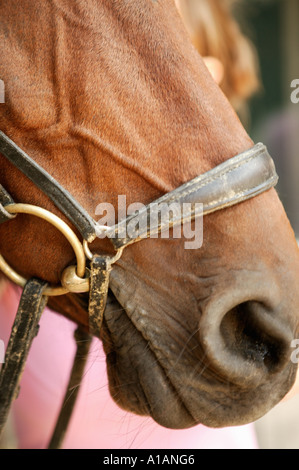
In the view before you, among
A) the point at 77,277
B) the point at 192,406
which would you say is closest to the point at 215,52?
the point at 77,277

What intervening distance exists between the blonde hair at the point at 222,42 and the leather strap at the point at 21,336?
979mm

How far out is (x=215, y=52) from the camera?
5.12 feet

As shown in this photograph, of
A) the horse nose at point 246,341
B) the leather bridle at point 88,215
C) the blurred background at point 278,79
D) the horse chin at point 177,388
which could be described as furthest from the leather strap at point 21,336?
the blurred background at point 278,79

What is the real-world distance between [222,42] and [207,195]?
1008 mm

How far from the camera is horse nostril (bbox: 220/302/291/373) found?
0.77 metres

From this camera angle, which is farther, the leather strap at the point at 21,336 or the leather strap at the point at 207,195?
the leather strap at the point at 21,336

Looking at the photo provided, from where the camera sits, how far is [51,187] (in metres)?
0.80

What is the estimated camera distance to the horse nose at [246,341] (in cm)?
76

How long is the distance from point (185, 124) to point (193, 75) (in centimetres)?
9

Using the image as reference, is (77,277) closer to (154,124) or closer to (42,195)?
(42,195)

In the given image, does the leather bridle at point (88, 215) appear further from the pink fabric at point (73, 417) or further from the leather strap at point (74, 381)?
the pink fabric at point (73, 417)

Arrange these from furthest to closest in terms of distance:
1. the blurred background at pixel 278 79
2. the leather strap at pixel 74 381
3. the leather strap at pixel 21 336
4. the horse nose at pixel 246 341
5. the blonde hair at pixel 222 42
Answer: the blurred background at pixel 278 79 → the blonde hair at pixel 222 42 → the leather strap at pixel 74 381 → the leather strap at pixel 21 336 → the horse nose at pixel 246 341

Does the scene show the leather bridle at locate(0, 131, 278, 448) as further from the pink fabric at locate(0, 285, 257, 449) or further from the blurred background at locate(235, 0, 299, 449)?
the blurred background at locate(235, 0, 299, 449)
